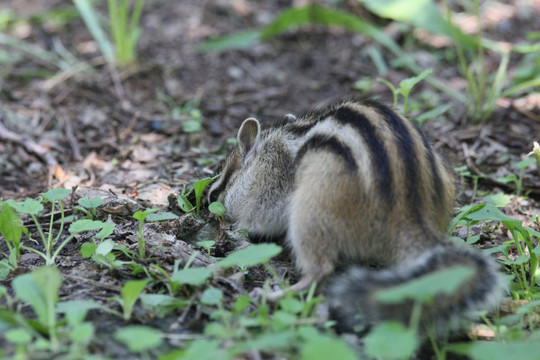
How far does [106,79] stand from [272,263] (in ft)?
13.7

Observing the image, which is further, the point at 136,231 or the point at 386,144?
the point at 136,231

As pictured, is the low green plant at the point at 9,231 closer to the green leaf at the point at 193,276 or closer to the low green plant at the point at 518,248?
the green leaf at the point at 193,276

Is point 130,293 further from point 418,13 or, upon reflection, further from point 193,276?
point 418,13

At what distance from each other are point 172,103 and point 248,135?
2438 millimetres

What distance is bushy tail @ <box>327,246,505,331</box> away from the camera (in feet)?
7.91

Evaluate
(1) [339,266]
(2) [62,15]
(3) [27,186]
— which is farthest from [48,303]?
(2) [62,15]

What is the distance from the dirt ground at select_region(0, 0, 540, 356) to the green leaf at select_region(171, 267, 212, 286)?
23cm

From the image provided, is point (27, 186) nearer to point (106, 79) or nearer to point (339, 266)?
point (106, 79)

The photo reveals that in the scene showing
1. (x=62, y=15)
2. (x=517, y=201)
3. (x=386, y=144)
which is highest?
(x=62, y=15)

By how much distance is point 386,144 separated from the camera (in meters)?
3.20

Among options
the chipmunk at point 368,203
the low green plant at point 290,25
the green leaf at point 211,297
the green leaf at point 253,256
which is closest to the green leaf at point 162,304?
the green leaf at point 211,297

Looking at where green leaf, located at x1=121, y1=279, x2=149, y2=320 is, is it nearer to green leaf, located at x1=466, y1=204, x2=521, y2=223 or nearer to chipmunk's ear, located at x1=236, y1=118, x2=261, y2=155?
chipmunk's ear, located at x1=236, y1=118, x2=261, y2=155

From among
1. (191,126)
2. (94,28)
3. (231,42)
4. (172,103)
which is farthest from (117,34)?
(191,126)

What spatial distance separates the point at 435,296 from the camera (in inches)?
99.0
